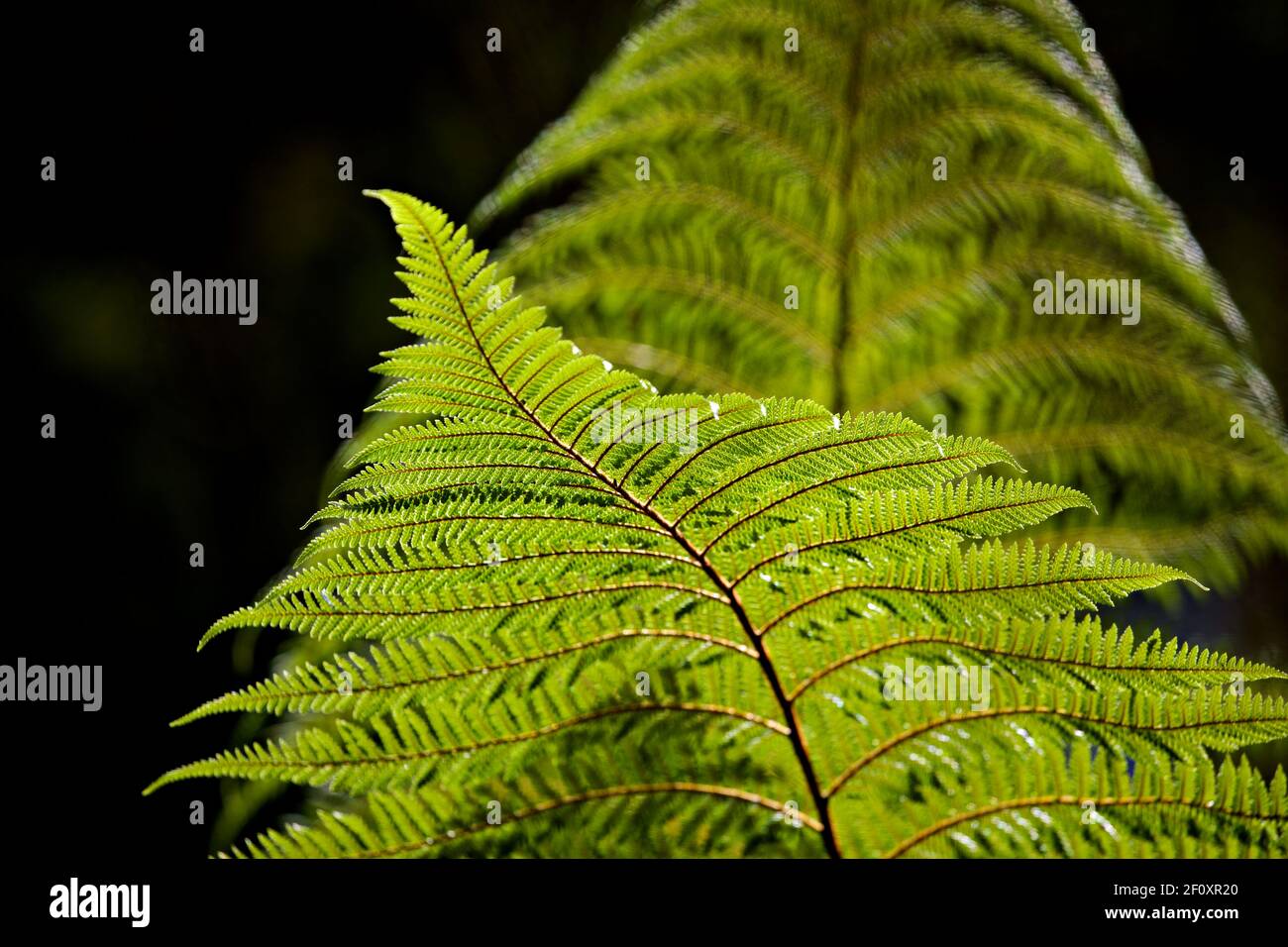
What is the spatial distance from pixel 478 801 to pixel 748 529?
0.14 meters

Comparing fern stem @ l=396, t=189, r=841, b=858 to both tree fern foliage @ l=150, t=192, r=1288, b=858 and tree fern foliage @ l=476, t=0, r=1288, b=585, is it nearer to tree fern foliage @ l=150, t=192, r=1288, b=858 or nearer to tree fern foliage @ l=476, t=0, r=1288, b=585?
tree fern foliage @ l=150, t=192, r=1288, b=858

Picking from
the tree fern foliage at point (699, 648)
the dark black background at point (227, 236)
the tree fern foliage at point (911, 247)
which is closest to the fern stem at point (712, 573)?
the tree fern foliage at point (699, 648)

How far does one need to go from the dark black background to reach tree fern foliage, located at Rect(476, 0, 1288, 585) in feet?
3.33

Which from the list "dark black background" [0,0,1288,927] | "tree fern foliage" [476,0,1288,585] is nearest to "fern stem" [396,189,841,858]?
"tree fern foliage" [476,0,1288,585]

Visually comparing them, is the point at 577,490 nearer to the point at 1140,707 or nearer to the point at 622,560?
the point at 622,560

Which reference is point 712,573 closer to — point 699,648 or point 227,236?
point 699,648

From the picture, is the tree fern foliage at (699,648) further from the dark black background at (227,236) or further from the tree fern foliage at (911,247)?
the dark black background at (227,236)

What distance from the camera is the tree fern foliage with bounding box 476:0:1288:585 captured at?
0.87 meters

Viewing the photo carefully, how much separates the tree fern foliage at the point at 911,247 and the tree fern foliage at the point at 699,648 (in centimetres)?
53

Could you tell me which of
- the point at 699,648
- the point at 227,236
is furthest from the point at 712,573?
the point at 227,236

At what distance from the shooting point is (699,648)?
1.12 ft

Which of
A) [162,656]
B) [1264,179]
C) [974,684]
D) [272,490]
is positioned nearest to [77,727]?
[162,656]

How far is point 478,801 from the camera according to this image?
0.32m

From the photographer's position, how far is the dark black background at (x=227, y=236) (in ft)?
5.95
